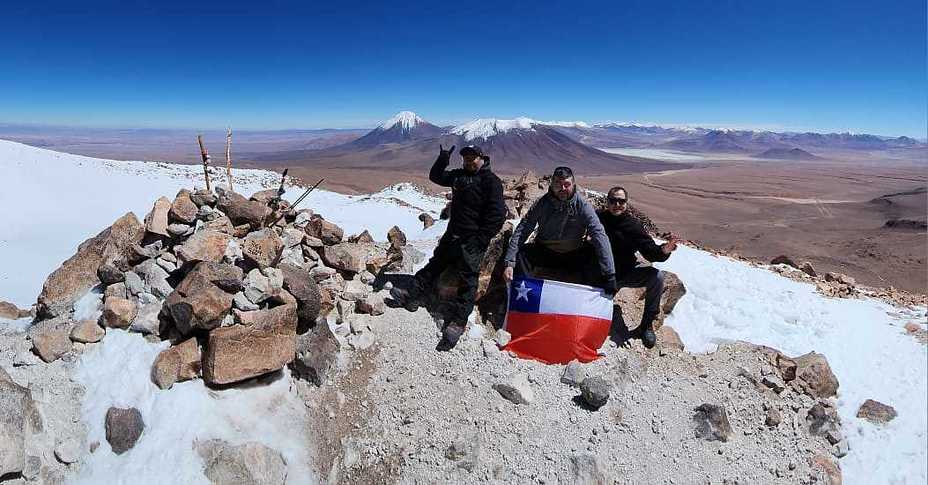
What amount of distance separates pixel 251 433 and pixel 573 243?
3.19 meters

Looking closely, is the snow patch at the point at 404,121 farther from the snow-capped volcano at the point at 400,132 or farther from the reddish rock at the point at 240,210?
the reddish rock at the point at 240,210

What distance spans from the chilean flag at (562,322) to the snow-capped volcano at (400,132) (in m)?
136

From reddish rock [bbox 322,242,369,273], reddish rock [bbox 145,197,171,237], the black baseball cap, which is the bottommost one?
reddish rock [bbox 322,242,369,273]

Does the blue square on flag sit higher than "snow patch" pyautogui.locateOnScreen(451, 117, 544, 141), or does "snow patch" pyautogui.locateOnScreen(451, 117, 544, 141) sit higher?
"snow patch" pyautogui.locateOnScreen(451, 117, 544, 141)

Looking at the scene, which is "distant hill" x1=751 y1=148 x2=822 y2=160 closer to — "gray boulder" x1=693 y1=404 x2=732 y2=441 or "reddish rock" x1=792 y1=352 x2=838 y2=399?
"reddish rock" x1=792 y1=352 x2=838 y2=399

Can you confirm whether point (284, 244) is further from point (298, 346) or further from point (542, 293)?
point (542, 293)

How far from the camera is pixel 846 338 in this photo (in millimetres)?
5508

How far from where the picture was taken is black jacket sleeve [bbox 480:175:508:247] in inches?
Result: 171

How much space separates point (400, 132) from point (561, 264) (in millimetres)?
150940

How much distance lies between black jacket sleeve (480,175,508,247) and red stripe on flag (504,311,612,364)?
2.90 feet

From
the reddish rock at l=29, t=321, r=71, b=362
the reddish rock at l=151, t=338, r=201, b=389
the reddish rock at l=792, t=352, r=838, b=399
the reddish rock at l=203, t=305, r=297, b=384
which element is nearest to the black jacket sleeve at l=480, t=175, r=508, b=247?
Answer: the reddish rock at l=203, t=305, r=297, b=384

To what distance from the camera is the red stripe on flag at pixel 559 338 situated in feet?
14.0

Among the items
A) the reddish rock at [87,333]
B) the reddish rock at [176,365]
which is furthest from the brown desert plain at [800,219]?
the reddish rock at [87,333]

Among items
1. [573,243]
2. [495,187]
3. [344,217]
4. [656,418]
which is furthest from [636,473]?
[344,217]
